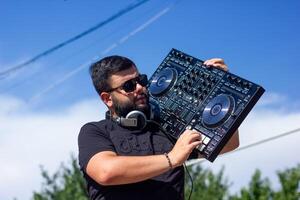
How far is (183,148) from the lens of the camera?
341 cm

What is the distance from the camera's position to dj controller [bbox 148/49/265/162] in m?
3.58

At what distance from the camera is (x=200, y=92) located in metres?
3.93

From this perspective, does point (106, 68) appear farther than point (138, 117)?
Yes

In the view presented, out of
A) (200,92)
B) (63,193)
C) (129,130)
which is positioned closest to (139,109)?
(129,130)

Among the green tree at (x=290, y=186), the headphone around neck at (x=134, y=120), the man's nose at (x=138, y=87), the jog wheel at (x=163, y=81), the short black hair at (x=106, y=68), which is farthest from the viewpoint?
the green tree at (x=290, y=186)

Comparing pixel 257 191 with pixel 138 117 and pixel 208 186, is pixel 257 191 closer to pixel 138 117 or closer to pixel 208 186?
pixel 208 186

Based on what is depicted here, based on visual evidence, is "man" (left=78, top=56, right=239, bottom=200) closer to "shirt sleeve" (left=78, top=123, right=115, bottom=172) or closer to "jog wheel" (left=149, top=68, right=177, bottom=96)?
"shirt sleeve" (left=78, top=123, right=115, bottom=172)

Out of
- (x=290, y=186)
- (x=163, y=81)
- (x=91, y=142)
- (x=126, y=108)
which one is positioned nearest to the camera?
(x=91, y=142)

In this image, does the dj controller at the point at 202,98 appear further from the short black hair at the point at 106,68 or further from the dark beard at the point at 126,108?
the short black hair at the point at 106,68

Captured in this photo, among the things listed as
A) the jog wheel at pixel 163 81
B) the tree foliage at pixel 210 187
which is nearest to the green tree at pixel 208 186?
the tree foliage at pixel 210 187

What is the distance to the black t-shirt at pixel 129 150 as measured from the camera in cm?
358

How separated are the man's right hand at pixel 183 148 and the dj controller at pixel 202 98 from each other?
135 millimetres

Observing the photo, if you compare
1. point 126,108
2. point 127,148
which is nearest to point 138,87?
point 126,108

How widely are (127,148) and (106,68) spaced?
0.63 metres
